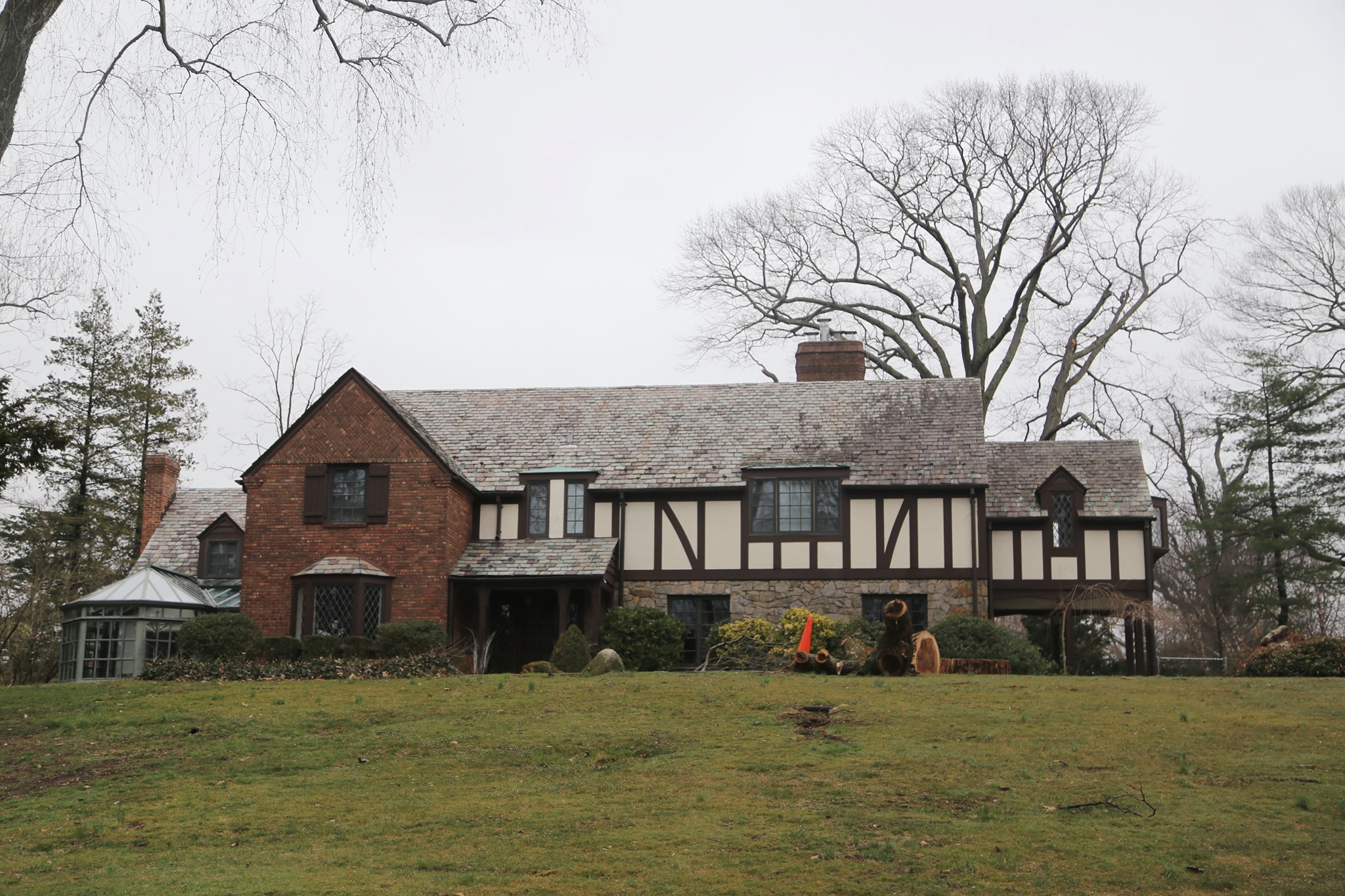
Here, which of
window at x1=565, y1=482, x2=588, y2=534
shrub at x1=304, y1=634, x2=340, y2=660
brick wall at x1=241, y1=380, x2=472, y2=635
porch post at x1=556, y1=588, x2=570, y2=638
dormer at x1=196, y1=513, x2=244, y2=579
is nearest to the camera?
shrub at x1=304, y1=634, x2=340, y2=660

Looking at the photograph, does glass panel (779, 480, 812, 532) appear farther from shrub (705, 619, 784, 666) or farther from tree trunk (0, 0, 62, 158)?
tree trunk (0, 0, 62, 158)

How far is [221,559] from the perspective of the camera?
105 feet

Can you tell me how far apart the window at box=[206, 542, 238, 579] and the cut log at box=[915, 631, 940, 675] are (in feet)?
57.8

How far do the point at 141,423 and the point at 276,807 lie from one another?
3302 cm

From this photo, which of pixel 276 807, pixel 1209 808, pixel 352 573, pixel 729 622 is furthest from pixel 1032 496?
pixel 276 807

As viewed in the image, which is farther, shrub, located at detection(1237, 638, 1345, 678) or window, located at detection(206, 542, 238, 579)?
window, located at detection(206, 542, 238, 579)

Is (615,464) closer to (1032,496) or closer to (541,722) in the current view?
(1032,496)

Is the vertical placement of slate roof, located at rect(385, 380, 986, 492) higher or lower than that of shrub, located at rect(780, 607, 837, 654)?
higher

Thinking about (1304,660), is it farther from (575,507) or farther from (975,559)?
(575,507)

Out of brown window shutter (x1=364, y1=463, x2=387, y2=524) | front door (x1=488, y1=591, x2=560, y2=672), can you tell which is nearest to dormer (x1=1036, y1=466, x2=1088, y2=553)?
front door (x1=488, y1=591, x2=560, y2=672)

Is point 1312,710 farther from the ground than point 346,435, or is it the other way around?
point 346,435

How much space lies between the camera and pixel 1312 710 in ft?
55.0

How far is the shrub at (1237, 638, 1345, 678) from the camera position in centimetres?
2136

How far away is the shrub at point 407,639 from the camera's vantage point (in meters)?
24.5
